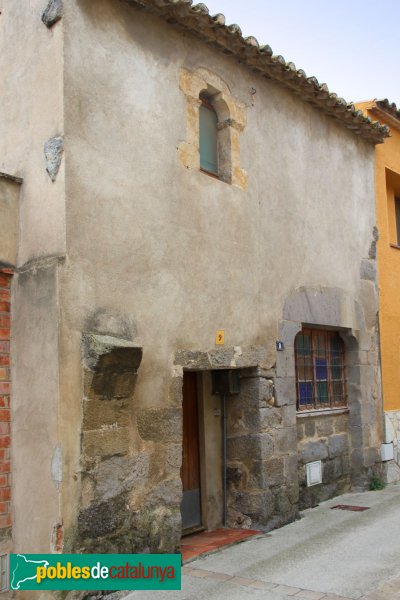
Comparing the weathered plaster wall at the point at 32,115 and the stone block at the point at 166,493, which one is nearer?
the weathered plaster wall at the point at 32,115

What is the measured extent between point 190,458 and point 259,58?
432 cm

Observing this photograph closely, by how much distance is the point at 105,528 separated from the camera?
4836mm

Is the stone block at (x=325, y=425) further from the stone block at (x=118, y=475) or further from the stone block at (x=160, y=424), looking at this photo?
the stone block at (x=118, y=475)

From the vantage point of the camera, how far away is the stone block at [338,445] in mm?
8217

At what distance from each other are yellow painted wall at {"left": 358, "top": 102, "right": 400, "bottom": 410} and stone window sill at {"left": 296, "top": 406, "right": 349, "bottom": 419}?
1040 mm

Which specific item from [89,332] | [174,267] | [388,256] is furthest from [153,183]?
[388,256]

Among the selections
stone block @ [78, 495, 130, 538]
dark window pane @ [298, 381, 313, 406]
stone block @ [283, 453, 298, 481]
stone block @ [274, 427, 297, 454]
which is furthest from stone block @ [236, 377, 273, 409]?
stone block @ [78, 495, 130, 538]

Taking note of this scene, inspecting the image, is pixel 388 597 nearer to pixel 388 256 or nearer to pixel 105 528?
pixel 105 528

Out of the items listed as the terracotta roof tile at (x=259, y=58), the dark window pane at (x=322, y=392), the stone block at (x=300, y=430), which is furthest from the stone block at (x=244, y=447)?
the terracotta roof tile at (x=259, y=58)

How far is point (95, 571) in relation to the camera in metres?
4.69

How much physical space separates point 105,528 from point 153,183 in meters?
2.89

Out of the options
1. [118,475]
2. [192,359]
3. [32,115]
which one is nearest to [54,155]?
[32,115]

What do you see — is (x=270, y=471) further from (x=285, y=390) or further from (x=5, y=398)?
(x=5, y=398)

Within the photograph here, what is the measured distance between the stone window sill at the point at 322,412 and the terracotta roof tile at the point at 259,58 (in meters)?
3.83
